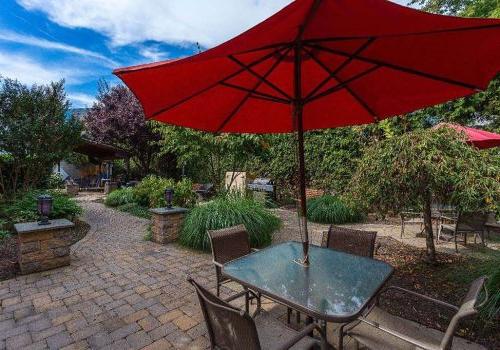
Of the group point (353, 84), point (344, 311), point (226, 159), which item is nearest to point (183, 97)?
point (353, 84)

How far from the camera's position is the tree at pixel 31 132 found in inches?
284

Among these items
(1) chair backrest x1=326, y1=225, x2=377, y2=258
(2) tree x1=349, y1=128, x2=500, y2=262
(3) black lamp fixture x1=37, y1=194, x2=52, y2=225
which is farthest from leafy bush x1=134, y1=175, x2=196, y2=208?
(1) chair backrest x1=326, y1=225, x2=377, y2=258

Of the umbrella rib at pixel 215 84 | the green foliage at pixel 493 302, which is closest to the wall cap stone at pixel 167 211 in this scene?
the umbrella rib at pixel 215 84

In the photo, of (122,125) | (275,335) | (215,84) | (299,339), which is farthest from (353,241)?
(122,125)

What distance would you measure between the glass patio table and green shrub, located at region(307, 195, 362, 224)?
480cm

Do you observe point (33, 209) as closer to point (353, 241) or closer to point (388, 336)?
point (353, 241)

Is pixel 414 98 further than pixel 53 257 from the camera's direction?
No

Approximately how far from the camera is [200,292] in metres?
1.58

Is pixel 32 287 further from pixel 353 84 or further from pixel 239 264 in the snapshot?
pixel 353 84

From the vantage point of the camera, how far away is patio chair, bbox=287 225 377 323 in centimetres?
281

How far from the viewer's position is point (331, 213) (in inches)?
286

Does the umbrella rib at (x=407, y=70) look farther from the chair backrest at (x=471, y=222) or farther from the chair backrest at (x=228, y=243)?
the chair backrest at (x=471, y=222)

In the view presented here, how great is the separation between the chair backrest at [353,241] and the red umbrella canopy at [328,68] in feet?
4.04

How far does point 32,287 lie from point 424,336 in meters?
4.12
